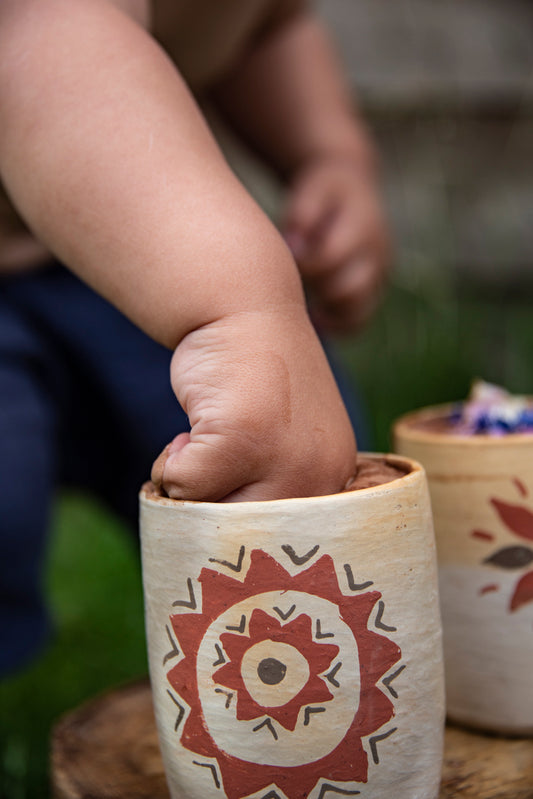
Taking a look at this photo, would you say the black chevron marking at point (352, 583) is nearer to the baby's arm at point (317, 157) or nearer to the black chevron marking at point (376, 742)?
the black chevron marking at point (376, 742)

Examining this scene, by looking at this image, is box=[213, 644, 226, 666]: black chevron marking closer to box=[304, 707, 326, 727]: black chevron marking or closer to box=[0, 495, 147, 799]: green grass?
box=[304, 707, 326, 727]: black chevron marking

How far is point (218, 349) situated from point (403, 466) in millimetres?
155

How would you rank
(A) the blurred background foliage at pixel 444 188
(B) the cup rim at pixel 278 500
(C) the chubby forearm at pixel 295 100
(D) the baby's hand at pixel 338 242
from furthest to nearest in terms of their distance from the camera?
(A) the blurred background foliage at pixel 444 188 < (C) the chubby forearm at pixel 295 100 < (D) the baby's hand at pixel 338 242 < (B) the cup rim at pixel 278 500

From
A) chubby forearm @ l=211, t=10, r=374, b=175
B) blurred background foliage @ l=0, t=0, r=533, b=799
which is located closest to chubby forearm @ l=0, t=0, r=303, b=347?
chubby forearm @ l=211, t=10, r=374, b=175

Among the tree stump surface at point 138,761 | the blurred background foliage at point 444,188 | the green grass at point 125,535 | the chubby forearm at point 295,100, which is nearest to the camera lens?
the tree stump surface at point 138,761

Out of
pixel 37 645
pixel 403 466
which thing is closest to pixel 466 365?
pixel 37 645

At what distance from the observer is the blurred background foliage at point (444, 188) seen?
228 centimetres

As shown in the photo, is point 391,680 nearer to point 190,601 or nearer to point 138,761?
point 190,601

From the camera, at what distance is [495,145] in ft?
8.81

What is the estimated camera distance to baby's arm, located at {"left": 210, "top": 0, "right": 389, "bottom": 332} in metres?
0.99

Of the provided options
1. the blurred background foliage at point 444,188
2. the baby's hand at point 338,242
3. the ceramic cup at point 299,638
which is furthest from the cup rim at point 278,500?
the blurred background foliage at point 444,188

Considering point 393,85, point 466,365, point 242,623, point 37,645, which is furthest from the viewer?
point 393,85

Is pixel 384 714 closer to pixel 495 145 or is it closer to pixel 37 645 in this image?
pixel 37 645

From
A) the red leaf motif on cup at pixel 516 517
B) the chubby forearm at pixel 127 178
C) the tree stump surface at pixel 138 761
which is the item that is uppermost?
the chubby forearm at pixel 127 178
